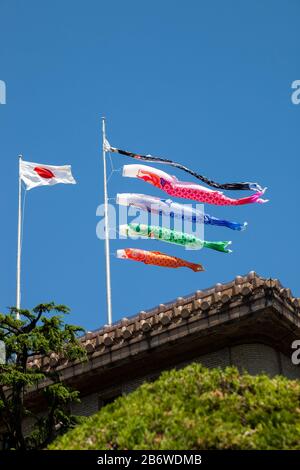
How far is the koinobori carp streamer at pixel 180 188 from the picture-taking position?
170 ft

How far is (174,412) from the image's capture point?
Answer: 24641 millimetres

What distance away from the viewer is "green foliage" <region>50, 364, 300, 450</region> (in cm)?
2353

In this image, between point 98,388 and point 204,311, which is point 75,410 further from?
point 204,311

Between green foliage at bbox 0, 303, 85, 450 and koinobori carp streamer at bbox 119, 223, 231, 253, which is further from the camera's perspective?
koinobori carp streamer at bbox 119, 223, 231, 253

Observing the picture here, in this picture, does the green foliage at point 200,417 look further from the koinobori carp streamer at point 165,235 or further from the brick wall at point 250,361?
the koinobori carp streamer at point 165,235

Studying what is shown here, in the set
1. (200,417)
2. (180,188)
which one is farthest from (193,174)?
(200,417)

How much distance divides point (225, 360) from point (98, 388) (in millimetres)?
4555

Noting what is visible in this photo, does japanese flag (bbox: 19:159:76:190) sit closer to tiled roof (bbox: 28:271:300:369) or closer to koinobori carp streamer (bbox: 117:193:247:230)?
koinobori carp streamer (bbox: 117:193:247:230)

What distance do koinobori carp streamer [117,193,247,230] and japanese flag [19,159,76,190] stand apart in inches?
149

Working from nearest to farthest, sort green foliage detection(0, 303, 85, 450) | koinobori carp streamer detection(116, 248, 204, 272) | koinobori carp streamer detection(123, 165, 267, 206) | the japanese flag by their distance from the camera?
green foliage detection(0, 303, 85, 450), koinobori carp streamer detection(116, 248, 204, 272), koinobori carp streamer detection(123, 165, 267, 206), the japanese flag

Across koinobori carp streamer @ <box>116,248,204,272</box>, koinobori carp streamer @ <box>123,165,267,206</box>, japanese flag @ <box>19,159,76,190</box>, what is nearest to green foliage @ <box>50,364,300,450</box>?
koinobori carp streamer @ <box>116,248,204,272</box>

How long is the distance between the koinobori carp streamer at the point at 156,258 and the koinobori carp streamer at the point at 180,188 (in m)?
3.21

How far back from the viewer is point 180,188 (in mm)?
52281

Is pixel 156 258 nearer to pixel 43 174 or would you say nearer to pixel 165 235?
pixel 165 235
